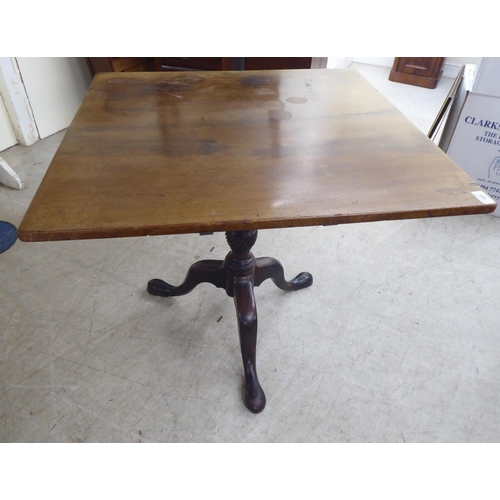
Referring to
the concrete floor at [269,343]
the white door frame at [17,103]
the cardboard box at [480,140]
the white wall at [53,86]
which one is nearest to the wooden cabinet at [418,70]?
the cardboard box at [480,140]

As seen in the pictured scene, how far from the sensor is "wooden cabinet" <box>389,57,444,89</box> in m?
3.26

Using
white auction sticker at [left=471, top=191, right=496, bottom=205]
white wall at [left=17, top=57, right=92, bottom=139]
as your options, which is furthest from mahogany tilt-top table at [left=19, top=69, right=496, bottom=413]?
white wall at [left=17, top=57, right=92, bottom=139]

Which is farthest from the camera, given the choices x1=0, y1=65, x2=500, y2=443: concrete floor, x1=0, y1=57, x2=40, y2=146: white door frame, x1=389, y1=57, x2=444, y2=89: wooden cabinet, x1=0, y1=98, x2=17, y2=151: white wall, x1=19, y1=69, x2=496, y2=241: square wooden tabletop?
x1=389, y1=57, x2=444, y2=89: wooden cabinet

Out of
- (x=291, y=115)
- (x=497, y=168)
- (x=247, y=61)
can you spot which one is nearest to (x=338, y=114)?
(x=291, y=115)

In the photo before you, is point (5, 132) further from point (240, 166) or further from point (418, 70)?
point (418, 70)

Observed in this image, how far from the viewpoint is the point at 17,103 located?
218 centimetres

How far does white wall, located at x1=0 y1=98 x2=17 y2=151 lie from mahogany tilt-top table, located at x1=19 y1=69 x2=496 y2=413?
147 cm

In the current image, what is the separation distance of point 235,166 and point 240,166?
10mm

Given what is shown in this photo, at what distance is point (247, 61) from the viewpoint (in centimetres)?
244

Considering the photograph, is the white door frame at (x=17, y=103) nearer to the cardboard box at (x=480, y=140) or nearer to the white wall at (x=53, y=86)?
the white wall at (x=53, y=86)

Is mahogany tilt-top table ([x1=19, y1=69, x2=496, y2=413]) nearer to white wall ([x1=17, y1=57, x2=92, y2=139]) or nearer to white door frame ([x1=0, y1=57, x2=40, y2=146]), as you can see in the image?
white door frame ([x1=0, y1=57, x2=40, y2=146])

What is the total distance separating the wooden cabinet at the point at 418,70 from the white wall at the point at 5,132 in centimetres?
308

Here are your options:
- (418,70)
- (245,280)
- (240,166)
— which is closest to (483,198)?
(240,166)

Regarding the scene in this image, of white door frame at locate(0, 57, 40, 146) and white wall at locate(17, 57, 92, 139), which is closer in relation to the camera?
white door frame at locate(0, 57, 40, 146)
